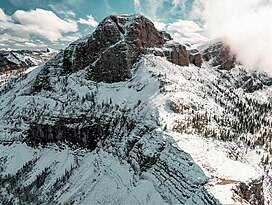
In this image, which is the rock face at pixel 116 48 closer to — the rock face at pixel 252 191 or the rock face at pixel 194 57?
the rock face at pixel 194 57

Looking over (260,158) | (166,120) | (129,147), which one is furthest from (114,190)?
(260,158)

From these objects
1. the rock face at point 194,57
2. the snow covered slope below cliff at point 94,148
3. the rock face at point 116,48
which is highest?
the rock face at point 194,57

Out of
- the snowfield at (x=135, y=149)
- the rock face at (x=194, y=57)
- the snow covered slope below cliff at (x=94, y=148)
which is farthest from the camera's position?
the rock face at (x=194, y=57)

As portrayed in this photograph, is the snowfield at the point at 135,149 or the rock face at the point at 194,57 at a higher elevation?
the rock face at the point at 194,57

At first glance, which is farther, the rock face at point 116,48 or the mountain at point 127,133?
the rock face at point 116,48

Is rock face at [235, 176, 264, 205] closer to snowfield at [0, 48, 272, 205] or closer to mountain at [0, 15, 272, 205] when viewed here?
mountain at [0, 15, 272, 205]

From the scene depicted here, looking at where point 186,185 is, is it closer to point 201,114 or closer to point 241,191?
point 241,191

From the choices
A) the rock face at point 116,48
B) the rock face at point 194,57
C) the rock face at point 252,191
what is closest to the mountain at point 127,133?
the rock face at point 252,191
